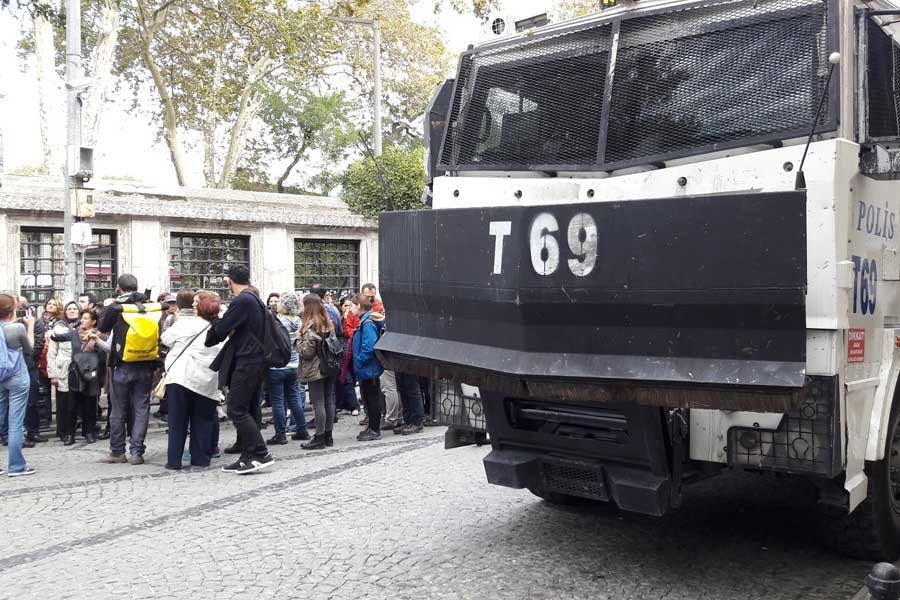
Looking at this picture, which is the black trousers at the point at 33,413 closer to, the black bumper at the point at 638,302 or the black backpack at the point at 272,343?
the black backpack at the point at 272,343

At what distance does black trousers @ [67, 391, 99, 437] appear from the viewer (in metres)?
9.48

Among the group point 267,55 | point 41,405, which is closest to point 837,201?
point 41,405

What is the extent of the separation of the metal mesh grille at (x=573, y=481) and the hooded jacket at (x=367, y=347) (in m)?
4.48

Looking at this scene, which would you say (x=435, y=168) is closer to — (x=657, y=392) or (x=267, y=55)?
(x=657, y=392)

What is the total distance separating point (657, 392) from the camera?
149 inches

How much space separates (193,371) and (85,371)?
2.17 meters

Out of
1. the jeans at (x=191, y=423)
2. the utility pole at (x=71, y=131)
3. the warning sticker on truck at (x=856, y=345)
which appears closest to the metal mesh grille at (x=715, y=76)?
the warning sticker on truck at (x=856, y=345)

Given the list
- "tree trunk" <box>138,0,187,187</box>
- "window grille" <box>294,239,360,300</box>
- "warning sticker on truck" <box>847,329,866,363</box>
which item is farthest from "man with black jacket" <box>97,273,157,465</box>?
"tree trunk" <box>138,0,187,187</box>

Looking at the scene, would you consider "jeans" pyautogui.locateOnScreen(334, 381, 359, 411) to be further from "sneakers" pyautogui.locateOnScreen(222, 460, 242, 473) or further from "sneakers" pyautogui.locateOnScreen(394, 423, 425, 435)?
"sneakers" pyautogui.locateOnScreen(222, 460, 242, 473)

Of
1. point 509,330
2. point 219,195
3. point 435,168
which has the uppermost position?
point 219,195

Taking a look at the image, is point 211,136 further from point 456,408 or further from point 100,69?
point 456,408

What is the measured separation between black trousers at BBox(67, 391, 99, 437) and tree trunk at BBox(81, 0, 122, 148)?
11.5 meters

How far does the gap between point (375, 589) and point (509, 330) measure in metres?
1.57

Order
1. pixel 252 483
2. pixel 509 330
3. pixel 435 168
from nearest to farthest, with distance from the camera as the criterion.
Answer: pixel 509 330 → pixel 435 168 → pixel 252 483
